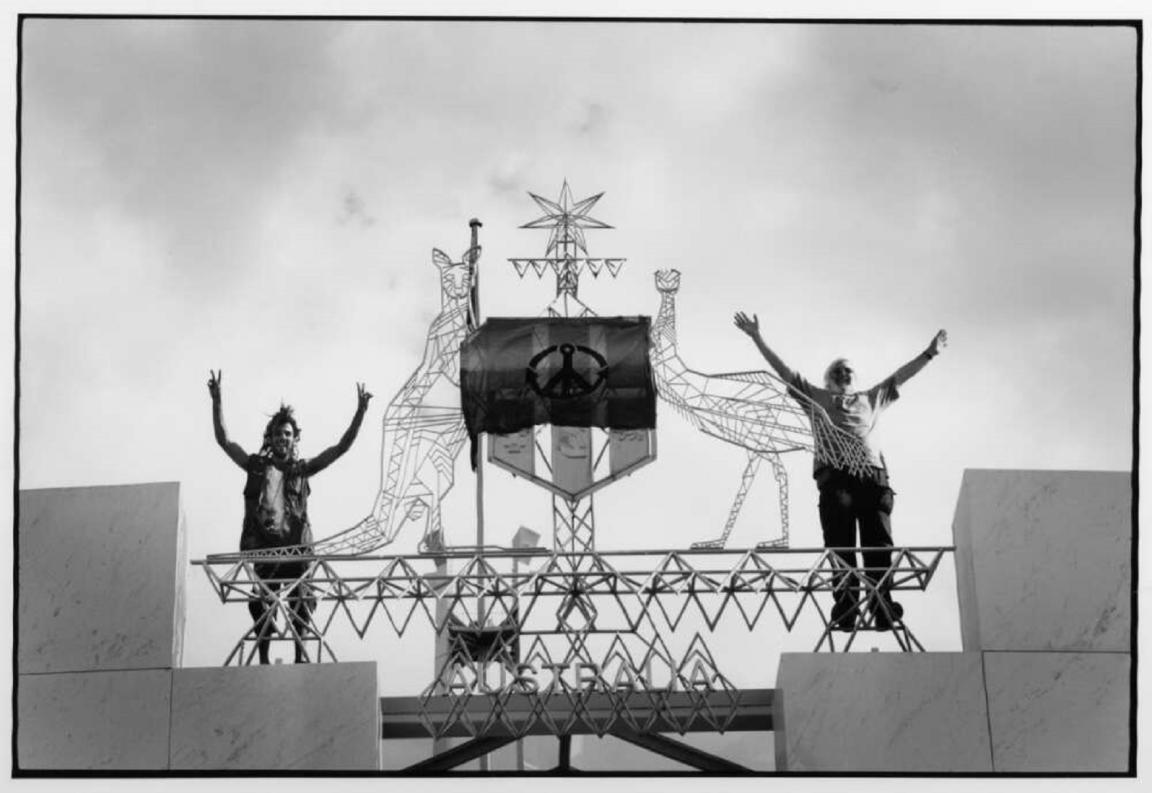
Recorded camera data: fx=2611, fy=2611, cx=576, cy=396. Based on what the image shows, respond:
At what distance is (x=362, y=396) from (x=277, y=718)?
2.49 meters

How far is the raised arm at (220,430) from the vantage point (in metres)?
18.4

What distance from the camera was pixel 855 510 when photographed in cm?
1844

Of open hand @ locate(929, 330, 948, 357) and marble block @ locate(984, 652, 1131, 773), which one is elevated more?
open hand @ locate(929, 330, 948, 357)

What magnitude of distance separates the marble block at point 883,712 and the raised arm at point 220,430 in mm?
4081

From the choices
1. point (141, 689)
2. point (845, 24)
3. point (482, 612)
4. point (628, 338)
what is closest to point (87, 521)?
point (141, 689)

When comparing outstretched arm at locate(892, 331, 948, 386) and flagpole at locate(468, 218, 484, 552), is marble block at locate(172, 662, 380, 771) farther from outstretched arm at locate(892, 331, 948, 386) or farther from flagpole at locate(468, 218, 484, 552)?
outstretched arm at locate(892, 331, 948, 386)

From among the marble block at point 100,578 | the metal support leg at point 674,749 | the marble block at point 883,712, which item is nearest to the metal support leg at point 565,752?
the metal support leg at point 674,749

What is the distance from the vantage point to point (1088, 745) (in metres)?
17.1

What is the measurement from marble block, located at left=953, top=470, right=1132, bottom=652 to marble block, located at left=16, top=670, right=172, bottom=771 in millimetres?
5539

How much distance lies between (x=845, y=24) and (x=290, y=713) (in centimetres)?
611

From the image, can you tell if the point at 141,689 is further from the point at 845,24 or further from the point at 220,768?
the point at 845,24

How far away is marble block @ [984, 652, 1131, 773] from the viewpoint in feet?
56.0

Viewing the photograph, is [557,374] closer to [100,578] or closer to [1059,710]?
[100,578]

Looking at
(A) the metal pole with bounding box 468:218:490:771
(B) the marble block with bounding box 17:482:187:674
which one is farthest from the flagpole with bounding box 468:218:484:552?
(B) the marble block with bounding box 17:482:187:674
